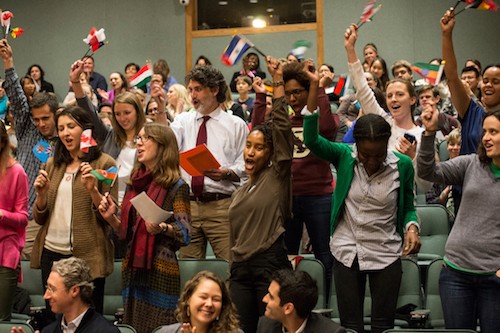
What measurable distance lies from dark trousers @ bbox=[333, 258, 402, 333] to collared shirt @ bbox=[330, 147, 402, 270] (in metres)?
0.04

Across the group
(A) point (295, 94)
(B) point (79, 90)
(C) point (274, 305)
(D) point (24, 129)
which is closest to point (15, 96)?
(D) point (24, 129)

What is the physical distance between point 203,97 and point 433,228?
5.71 feet

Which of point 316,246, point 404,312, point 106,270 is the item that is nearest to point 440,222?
point 404,312

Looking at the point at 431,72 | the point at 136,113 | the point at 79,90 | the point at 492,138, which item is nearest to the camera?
the point at 492,138

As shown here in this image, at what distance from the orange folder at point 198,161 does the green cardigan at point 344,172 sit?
2.19 feet

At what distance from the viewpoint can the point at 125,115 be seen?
15.4 ft

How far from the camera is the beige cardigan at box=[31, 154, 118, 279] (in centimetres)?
395

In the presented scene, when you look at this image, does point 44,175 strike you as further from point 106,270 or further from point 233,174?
point 233,174

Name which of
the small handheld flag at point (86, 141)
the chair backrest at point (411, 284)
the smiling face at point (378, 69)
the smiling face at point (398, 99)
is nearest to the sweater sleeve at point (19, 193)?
the small handheld flag at point (86, 141)

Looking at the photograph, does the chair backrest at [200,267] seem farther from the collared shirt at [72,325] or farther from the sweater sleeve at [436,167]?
the sweater sleeve at [436,167]

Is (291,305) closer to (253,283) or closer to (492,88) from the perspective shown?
(253,283)

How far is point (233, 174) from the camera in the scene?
4230mm

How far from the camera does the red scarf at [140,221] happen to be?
3.77m

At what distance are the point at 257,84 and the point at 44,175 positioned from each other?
113cm
